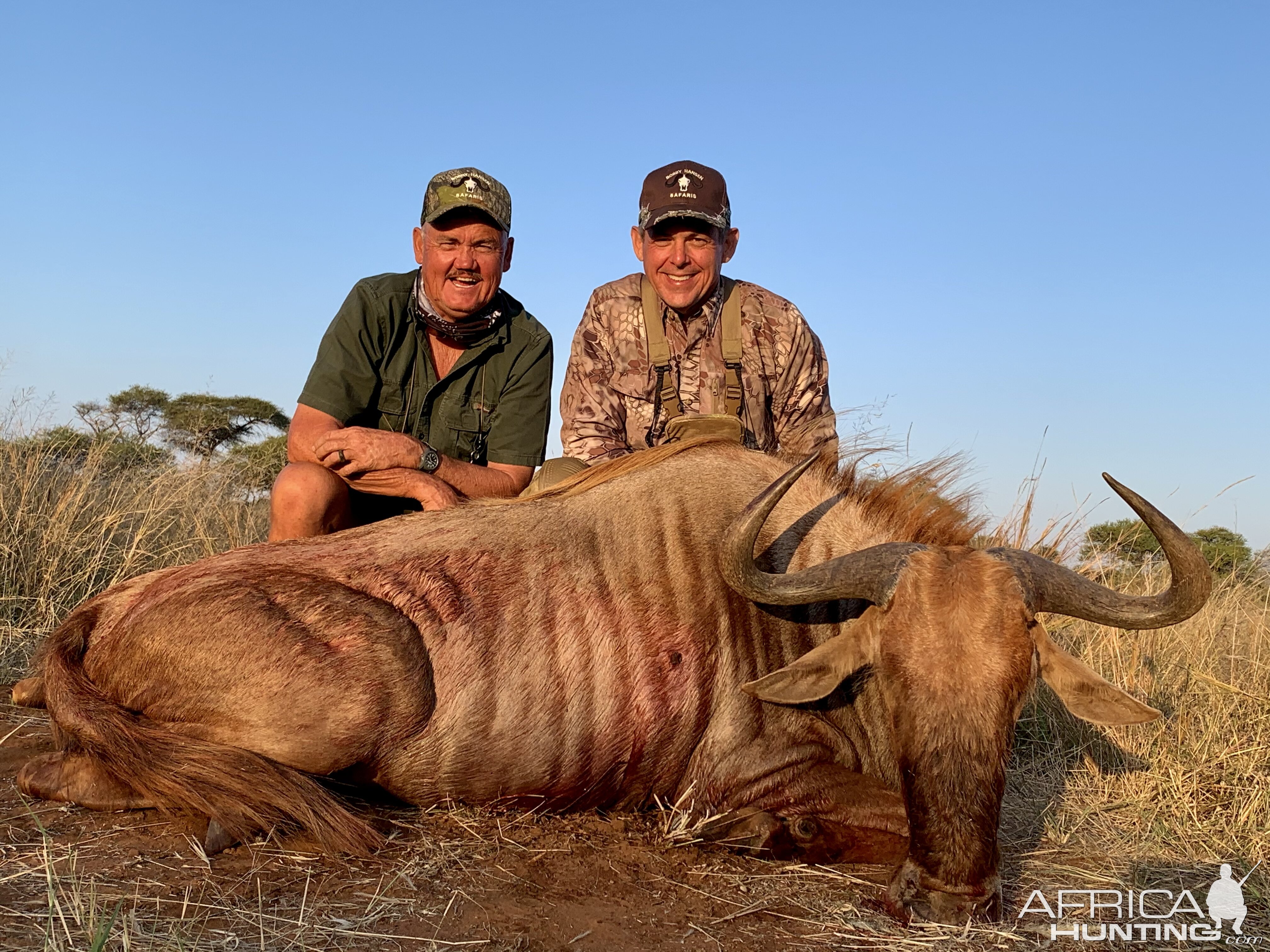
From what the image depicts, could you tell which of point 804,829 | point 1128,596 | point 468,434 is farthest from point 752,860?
point 468,434

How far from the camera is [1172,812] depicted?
13.0 ft

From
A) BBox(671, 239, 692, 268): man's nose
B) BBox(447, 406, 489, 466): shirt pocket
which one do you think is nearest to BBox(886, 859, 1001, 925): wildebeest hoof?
BBox(447, 406, 489, 466): shirt pocket

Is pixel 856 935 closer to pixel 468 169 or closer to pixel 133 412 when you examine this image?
pixel 468 169

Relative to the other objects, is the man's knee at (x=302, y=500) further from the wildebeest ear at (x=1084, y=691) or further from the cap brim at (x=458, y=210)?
the wildebeest ear at (x=1084, y=691)

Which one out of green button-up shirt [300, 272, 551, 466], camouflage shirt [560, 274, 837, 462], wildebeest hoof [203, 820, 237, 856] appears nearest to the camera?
wildebeest hoof [203, 820, 237, 856]

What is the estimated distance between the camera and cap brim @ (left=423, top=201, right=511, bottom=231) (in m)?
5.27

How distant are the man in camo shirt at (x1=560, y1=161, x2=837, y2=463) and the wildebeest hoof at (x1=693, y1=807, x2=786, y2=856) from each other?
2418mm

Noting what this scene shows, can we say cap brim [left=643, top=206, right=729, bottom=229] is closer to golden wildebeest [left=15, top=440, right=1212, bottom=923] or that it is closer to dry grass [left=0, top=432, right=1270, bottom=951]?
golden wildebeest [left=15, top=440, right=1212, bottom=923]

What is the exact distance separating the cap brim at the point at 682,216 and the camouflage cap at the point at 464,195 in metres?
0.81

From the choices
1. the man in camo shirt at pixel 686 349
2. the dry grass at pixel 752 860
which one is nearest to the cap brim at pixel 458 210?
the man in camo shirt at pixel 686 349

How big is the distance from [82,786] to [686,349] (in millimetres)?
3644

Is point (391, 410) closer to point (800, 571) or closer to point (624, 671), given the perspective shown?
point (624, 671)

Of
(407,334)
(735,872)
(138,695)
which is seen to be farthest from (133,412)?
(735,872)

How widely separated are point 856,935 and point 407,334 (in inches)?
154
